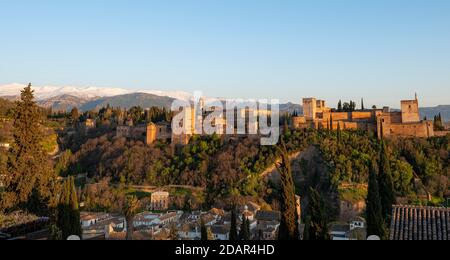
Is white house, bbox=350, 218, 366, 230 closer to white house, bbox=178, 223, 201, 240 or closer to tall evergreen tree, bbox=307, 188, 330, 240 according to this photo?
white house, bbox=178, 223, 201, 240

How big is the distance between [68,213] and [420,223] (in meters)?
8.71

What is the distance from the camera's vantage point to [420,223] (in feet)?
27.1

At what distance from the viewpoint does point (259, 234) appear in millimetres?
22891

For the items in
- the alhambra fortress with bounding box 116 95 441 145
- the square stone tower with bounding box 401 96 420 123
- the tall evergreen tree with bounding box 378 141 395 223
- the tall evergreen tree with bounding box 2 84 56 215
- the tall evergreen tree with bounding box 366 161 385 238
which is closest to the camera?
the tall evergreen tree with bounding box 2 84 56 215

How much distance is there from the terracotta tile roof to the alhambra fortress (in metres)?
29.3

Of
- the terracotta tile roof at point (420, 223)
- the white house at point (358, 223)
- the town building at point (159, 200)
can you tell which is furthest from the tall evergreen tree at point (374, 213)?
the town building at point (159, 200)

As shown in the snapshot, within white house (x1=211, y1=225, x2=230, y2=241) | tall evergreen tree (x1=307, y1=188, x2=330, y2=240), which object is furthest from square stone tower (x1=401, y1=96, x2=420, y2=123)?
tall evergreen tree (x1=307, y1=188, x2=330, y2=240)

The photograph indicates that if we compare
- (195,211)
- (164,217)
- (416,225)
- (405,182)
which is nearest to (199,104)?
(195,211)

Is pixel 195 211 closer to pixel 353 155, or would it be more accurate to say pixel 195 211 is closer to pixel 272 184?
pixel 272 184

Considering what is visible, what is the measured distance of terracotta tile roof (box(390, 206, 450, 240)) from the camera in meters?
7.85

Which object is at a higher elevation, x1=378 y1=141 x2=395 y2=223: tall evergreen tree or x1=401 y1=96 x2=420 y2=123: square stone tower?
x1=401 y1=96 x2=420 y2=123: square stone tower

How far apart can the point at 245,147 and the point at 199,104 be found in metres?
10.7

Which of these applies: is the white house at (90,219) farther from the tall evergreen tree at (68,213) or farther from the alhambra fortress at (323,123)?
the alhambra fortress at (323,123)

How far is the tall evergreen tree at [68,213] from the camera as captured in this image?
10602 millimetres
